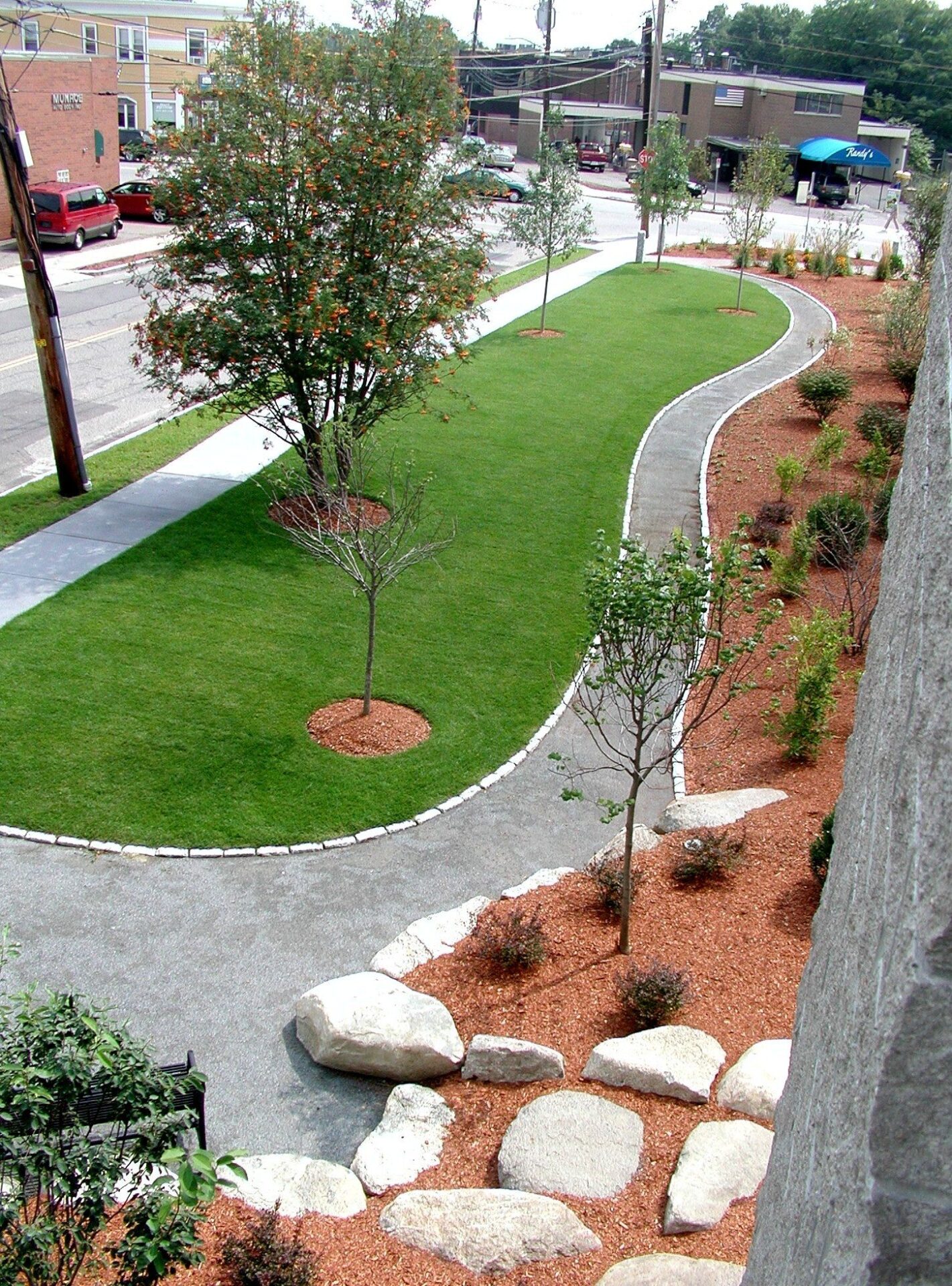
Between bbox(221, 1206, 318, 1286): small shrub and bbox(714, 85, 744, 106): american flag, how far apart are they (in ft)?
255

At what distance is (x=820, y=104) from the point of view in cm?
7325

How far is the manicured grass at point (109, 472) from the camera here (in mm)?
16594

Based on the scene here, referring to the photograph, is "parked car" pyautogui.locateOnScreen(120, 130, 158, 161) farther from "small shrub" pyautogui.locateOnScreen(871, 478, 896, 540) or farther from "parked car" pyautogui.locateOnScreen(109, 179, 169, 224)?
"small shrub" pyautogui.locateOnScreen(871, 478, 896, 540)

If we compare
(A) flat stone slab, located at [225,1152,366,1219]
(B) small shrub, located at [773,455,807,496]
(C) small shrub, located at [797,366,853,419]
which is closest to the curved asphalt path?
(A) flat stone slab, located at [225,1152,366,1219]

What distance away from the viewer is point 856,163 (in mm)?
62125

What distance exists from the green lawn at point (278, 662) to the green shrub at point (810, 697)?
2.44 metres

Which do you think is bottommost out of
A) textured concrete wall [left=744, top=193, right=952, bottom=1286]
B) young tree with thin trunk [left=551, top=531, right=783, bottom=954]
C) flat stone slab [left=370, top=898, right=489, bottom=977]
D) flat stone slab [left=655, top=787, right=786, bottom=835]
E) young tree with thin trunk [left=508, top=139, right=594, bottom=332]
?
flat stone slab [left=370, top=898, right=489, bottom=977]

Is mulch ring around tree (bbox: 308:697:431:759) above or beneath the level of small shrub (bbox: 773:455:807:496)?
beneath

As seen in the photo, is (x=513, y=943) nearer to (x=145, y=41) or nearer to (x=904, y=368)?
(x=904, y=368)

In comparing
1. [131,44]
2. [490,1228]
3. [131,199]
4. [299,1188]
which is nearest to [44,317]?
[299,1188]

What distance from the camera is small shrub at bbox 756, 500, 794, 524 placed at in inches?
691

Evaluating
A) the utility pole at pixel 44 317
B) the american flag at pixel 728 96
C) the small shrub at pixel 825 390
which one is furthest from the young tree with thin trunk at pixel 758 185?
the american flag at pixel 728 96

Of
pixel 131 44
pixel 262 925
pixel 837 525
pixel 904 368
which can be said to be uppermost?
pixel 131 44

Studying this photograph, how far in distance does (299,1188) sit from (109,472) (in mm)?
14140
